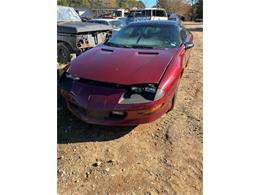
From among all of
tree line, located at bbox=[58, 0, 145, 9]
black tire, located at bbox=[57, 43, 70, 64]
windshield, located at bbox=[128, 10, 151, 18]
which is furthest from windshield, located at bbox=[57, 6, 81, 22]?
tree line, located at bbox=[58, 0, 145, 9]

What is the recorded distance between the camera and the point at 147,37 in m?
3.76

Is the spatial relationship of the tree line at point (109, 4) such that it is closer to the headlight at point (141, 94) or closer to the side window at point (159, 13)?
the side window at point (159, 13)

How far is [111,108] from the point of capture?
104 inches

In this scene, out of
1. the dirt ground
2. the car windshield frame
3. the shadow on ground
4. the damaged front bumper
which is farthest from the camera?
the car windshield frame

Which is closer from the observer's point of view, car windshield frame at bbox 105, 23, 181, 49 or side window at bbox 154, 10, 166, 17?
car windshield frame at bbox 105, 23, 181, 49

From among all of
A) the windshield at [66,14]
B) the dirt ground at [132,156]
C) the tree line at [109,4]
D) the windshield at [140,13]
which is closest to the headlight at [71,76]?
the dirt ground at [132,156]

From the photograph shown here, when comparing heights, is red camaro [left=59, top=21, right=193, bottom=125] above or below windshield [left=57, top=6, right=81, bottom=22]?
below

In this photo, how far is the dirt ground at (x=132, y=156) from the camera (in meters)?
2.21

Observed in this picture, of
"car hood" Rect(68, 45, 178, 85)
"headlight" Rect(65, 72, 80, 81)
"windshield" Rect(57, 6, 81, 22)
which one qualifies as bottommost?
"headlight" Rect(65, 72, 80, 81)

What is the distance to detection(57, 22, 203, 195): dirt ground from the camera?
2.21 meters

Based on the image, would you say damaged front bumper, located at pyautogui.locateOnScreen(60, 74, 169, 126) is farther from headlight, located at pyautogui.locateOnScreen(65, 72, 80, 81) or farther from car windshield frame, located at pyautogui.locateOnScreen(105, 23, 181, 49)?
car windshield frame, located at pyautogui.locateOnScreen(105, 23, 181, 49)
